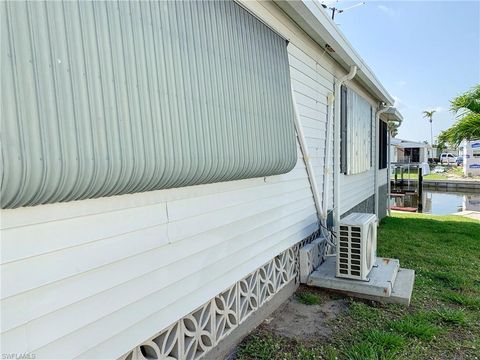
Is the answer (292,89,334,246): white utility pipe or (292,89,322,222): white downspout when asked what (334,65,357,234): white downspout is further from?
(292,89,322,222): white downspout

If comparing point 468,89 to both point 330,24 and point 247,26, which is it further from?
point 247,26

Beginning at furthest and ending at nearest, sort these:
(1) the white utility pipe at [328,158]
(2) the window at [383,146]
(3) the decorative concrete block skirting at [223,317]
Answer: (2) the window at [383,146], (1) the white utility pipe at [328,158], (3) the decorative concrete block skirting at [223,317]

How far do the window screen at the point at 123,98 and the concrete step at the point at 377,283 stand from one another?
1.94 meters

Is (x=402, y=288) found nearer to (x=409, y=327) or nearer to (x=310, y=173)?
(x=409, y=327)

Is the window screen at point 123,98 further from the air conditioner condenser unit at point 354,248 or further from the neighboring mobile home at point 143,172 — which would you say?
the air conditioner condenser unit at point 354,248

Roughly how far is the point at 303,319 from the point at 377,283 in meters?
0.97

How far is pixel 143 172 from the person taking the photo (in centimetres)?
173

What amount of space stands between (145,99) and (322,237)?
11.7 feet

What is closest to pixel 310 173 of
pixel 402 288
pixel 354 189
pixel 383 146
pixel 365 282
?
pixel 365 282

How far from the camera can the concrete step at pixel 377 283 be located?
3793 mm

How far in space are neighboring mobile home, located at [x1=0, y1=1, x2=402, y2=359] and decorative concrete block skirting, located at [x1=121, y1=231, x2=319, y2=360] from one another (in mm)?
13

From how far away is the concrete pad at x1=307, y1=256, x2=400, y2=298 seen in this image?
3.82m

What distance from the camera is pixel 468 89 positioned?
12547 mm

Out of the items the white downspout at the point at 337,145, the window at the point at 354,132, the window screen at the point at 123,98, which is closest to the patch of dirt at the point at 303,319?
the window screen at the point at 123,98
